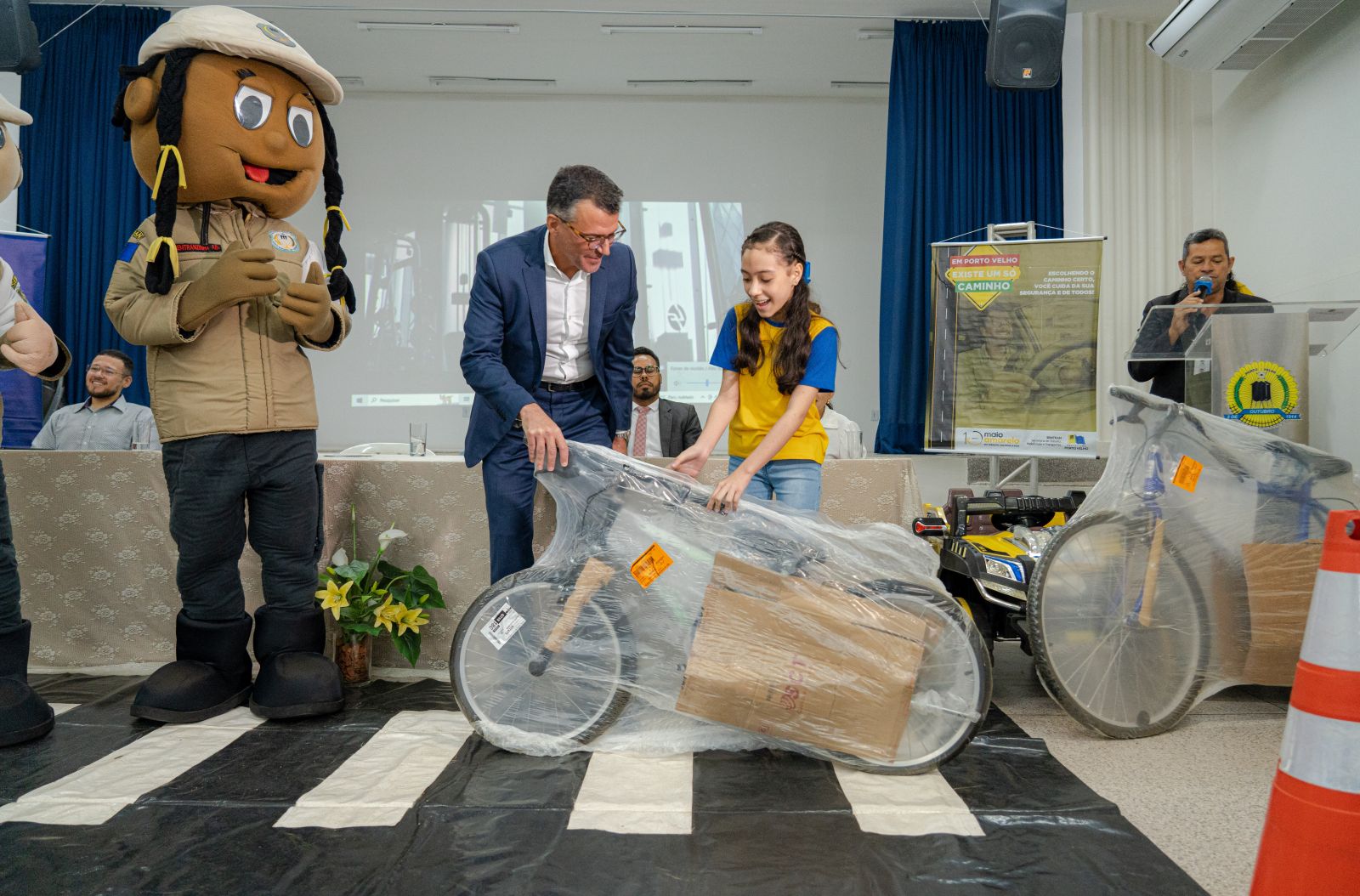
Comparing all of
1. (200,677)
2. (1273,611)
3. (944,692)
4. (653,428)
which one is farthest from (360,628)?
(653,428)

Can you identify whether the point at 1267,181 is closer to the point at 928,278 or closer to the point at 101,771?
the point at 928,278

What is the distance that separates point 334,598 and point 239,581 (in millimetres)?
277

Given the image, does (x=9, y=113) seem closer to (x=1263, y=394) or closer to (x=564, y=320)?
(x=564, y=320)

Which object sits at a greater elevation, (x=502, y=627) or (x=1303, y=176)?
(x=1303, y=176)

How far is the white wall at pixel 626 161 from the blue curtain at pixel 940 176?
1.54 feet

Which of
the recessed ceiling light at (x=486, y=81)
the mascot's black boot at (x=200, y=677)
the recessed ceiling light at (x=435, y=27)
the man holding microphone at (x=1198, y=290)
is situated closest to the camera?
the mascot's black boot at (x=200, y=677)

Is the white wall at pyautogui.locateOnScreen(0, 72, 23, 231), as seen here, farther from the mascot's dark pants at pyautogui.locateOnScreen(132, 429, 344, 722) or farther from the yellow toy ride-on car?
the yellow toy ride-on car

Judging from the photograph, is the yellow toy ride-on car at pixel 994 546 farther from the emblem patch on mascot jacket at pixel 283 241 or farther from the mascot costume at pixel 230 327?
the emblem patch on mascot jacket at pixel 283 241

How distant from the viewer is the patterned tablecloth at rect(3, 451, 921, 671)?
2879 millimetres

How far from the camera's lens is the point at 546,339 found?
2377 mm

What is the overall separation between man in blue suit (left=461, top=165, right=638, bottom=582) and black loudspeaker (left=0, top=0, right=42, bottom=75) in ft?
11.4

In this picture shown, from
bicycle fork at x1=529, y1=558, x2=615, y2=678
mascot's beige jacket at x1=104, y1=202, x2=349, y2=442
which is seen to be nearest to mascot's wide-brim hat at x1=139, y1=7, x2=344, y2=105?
mascot's beige jacket at x1=104, y1=202, x2=349, y2=442

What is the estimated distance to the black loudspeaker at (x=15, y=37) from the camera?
4.36m

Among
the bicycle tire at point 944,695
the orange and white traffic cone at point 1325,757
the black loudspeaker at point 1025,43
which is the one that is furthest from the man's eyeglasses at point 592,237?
the black loudspeaker at point 1025,43
